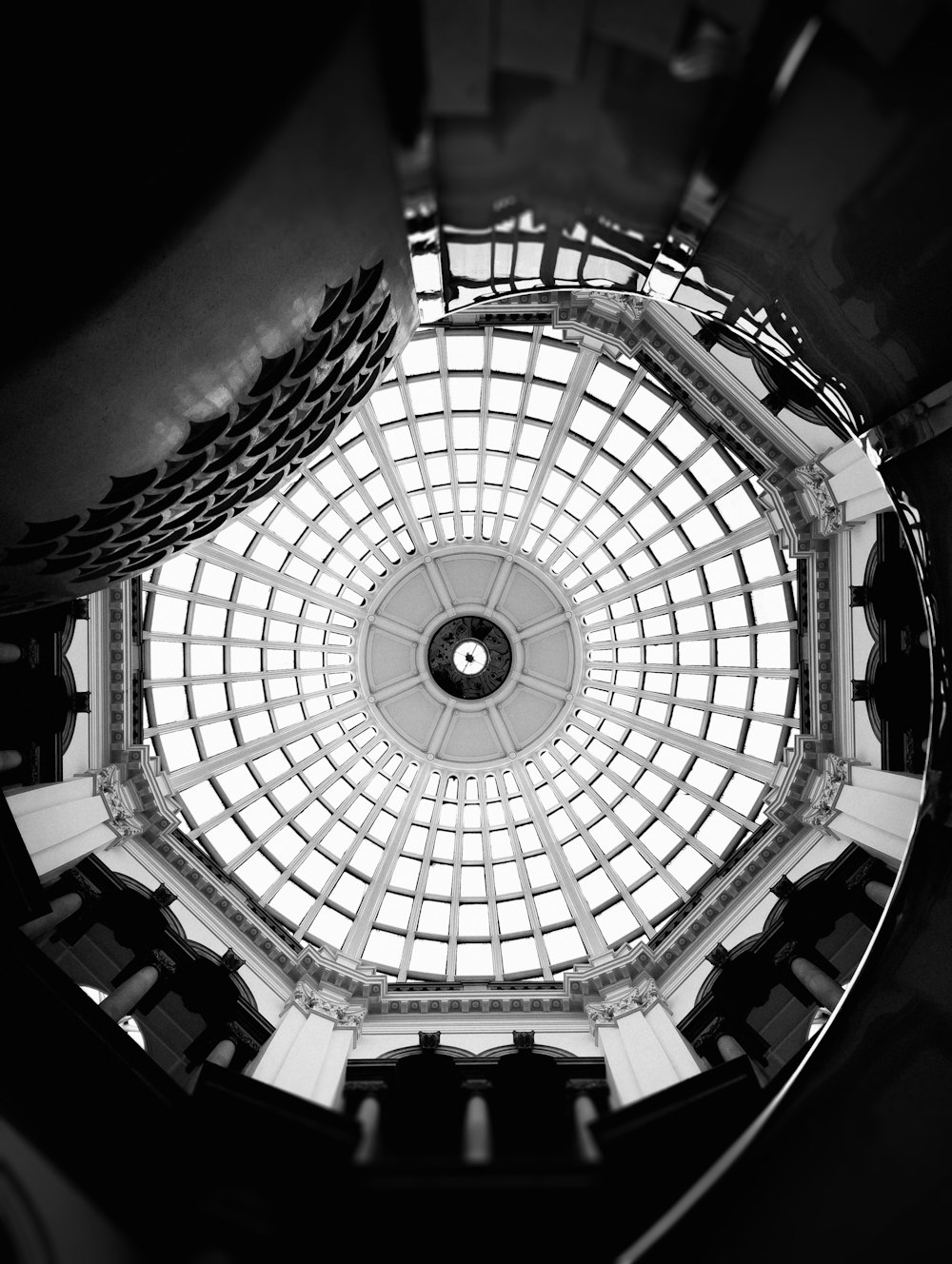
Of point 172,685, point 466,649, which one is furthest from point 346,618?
point 172,685

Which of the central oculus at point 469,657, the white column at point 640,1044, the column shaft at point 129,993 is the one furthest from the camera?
the central oculus at point 469,657

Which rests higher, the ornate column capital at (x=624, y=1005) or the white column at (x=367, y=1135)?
the white column at (x=367, y=1135)

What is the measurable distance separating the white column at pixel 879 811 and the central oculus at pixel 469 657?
15154mm

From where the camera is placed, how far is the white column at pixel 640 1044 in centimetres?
1738

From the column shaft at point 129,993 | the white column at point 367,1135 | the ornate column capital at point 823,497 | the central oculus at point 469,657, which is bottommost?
the column shaft at point 129,993

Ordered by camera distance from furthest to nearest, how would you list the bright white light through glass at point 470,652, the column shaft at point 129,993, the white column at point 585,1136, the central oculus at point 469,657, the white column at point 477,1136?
the bright white light through glass at point 470,652
the central oculus at point 469,657
the column shaft at point 129,993
the white column at point 477,1136
the white column at point 585,1136

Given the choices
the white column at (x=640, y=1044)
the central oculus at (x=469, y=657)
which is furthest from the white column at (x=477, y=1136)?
the central oculus at (x=469, y=657)

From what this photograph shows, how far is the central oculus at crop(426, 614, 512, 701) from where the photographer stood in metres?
31.1

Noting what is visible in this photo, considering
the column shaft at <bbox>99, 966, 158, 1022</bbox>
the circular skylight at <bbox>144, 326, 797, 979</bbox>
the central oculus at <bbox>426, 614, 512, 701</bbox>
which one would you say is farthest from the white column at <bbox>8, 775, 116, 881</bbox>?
the central oculus at <bbox>426, 614, 512, 701</bbox>

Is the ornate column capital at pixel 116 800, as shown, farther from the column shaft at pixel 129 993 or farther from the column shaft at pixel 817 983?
the column shaft at pixel 817 983

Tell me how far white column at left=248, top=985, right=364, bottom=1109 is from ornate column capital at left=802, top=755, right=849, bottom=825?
41.4 feet

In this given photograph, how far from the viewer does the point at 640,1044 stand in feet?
61.8

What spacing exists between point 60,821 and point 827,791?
56.6 feet

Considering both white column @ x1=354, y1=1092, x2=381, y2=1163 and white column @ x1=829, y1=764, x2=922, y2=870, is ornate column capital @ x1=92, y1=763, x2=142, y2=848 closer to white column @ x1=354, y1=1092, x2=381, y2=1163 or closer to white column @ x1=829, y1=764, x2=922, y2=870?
white column @ x1=354, y1=1092, x2=381, y2=1163
